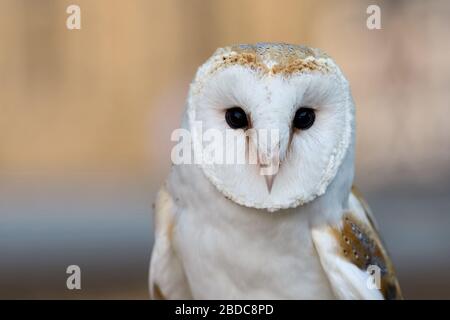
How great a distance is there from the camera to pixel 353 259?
1486mm

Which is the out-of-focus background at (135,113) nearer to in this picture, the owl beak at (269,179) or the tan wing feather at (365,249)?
the tan wing feather at (365,249)

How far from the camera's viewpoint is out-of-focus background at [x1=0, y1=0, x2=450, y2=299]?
352 cm

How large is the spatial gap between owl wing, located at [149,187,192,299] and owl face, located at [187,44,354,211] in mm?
242

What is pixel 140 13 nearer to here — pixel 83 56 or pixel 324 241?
pixel 83 56

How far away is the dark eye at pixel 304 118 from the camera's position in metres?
1.32

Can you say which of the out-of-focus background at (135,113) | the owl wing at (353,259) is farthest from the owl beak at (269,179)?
the out-of-focus background at (135,113)

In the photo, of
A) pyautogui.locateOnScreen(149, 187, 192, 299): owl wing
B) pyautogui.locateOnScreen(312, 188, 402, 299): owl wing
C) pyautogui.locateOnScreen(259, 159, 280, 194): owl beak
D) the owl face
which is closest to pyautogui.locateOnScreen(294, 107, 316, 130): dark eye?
the owl face

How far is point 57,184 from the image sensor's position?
3.74 meters

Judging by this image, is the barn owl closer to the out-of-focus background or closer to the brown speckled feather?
the brown speckled feather

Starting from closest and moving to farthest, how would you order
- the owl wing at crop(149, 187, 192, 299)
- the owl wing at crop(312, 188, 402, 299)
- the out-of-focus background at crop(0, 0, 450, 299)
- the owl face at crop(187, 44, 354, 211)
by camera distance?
the owl face at crop(187, 44, 354, 211) < the owl wing at crop(312, 188, 402, 299) < the owl wing at crop(149, 187, 192, 299) < the out-of-focus background at crop(0, 0, 450, 299)

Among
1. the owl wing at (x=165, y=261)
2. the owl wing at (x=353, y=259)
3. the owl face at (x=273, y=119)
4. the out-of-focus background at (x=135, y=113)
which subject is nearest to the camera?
the owl face at (x=273, y=119)

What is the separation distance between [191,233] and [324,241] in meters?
0.28

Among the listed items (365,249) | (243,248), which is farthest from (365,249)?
(243,248)
